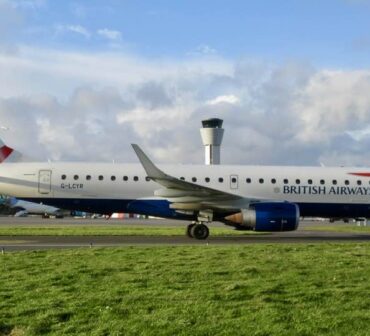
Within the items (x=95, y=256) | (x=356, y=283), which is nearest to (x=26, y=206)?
(x=95, y=256)

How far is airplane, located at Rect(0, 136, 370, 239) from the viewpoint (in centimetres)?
2384

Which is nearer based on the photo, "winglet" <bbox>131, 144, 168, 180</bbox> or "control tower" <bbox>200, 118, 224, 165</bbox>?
"winglet" <bbox>131, 144, 168, 180</bbox>

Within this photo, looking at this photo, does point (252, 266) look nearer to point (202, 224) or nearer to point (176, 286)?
point (176, 286)

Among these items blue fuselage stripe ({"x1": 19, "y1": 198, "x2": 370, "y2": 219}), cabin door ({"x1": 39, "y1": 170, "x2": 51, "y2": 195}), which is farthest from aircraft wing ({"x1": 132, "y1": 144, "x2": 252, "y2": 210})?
cabin door ({"x1": 39, "y1": 170, "x2": 51, "y2": 195})

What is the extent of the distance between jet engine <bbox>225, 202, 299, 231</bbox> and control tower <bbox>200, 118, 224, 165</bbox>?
70.1 meters

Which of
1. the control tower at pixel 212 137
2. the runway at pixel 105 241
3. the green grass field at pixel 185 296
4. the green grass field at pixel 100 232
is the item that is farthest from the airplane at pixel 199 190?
the control tower at pixel 212 137

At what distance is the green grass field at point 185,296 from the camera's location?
7.00 meters

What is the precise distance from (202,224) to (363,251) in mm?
9339

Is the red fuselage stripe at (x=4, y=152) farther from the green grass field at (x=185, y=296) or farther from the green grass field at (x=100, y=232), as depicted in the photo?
the green grass field at (x=185, y=296)

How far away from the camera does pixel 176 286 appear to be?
9641 mm

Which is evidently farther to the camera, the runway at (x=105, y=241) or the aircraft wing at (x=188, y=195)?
the aircraft wing at (x=188, y=195)

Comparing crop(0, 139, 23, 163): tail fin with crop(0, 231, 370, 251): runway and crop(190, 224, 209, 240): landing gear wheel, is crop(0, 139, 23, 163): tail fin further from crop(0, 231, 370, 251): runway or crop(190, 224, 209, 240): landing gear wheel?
crop(190, 224, 209, 240): landing gear wheel

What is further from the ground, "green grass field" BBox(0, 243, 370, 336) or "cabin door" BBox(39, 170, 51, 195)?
"cabin door" BBox(39, 170, 51, 195)

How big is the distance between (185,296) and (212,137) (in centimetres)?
8813
